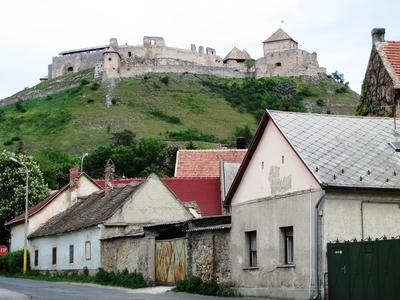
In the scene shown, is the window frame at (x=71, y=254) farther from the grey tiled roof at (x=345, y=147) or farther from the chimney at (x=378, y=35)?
the grey tiled roof at (x=345, y=147)

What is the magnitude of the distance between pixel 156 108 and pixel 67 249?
110 meters

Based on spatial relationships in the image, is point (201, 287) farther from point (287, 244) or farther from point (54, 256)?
point (54, 256)

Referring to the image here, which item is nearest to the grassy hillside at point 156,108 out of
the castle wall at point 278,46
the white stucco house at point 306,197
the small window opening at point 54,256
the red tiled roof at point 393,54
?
the castle wall at point 278,46

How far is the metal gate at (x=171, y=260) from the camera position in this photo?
1166 inches

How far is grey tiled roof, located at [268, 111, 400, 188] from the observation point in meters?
21.8

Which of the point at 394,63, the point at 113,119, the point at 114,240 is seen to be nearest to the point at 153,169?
the point at 113,119

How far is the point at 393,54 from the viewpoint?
99.8 ft

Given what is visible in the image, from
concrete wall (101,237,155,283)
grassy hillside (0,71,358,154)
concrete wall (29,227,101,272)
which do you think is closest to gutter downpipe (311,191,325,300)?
concrete wall (101,237,155,283)

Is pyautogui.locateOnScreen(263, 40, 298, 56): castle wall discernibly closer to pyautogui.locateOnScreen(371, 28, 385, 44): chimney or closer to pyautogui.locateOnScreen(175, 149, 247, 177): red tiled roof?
pyautogui.locateOnScreen(175, 149, 247, 177): red tiled roof

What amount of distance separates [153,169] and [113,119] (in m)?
41.4

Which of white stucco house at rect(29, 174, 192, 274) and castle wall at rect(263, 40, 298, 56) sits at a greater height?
castle wall at rect(263, 40, 298, 56)

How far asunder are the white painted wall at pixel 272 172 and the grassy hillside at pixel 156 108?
100 metres

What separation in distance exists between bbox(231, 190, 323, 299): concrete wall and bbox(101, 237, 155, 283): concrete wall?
21.0 ft

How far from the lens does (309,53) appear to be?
18125cm
